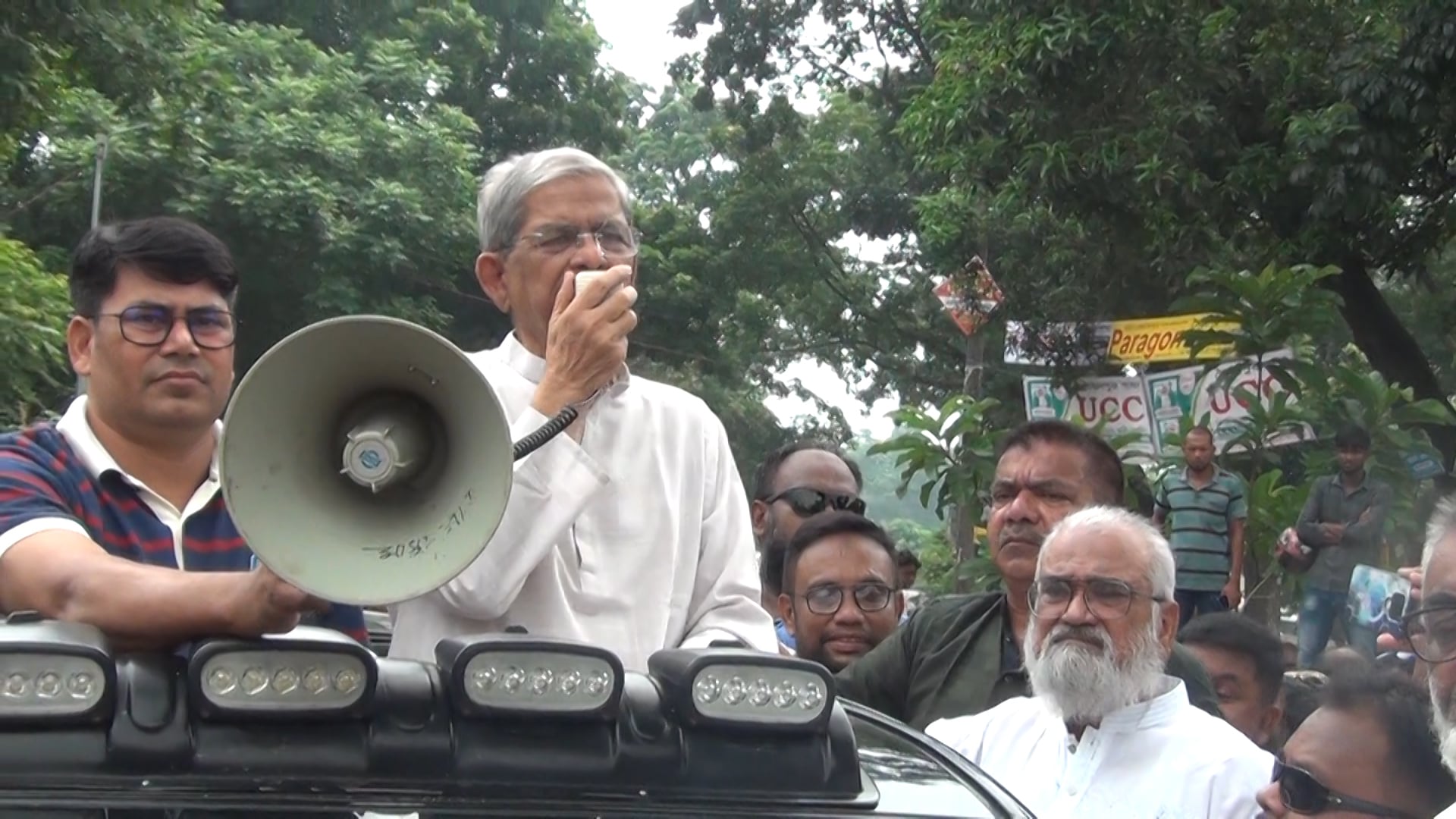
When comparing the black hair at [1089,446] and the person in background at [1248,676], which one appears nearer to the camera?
the black hair at [1089,446]

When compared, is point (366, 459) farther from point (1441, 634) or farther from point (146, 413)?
point (1441, 634)

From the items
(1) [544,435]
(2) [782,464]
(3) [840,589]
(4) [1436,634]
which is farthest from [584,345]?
(2) [782,464]

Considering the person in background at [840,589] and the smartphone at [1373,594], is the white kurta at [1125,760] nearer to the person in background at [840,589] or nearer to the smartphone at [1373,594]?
the person in background at [840,589]

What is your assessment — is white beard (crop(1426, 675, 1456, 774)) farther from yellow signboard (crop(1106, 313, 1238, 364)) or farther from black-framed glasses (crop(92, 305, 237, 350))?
yellow signboard (crop(1106, 313, 1238, 364))

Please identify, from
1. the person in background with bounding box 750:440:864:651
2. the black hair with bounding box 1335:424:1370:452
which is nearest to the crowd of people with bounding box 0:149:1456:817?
the person in background with bounding box 750:440:864:651

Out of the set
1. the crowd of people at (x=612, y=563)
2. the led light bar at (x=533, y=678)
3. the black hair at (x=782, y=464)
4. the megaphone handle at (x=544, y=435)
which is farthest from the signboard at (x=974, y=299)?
the led light bar at (x=533, y=678)

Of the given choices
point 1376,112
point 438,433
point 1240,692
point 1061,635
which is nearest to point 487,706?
point 438,433

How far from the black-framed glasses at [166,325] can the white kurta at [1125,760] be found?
1647 mm

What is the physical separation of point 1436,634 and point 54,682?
6.90ft

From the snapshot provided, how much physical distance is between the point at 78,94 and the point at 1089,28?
9.42m

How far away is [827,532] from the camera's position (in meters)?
4.94

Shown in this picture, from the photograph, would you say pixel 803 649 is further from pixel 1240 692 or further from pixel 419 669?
pixel 419 669

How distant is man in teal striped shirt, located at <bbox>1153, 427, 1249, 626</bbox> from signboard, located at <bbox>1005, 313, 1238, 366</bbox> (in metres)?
2.81

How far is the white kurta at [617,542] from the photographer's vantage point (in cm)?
257
